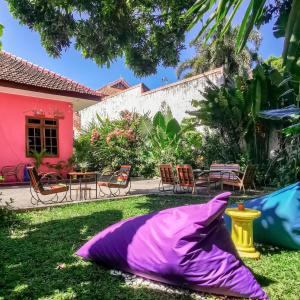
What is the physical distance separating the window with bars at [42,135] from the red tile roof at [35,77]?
1631 millimetres

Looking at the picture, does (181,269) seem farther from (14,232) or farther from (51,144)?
(51,144)

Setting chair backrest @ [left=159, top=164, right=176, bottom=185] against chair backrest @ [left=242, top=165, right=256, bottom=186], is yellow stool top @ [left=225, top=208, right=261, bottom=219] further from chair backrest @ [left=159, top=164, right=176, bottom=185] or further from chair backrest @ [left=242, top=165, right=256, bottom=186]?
chair backrest @ [left=159, top=164, right=176, bottom=185]

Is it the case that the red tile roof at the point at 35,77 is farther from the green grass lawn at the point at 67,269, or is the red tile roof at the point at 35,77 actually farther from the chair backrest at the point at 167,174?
the green grass lawn at the point at 67,269

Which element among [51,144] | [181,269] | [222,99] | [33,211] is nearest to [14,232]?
[33,211]

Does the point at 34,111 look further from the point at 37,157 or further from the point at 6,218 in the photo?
the point at 6,218

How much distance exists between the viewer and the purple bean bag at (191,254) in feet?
10.4

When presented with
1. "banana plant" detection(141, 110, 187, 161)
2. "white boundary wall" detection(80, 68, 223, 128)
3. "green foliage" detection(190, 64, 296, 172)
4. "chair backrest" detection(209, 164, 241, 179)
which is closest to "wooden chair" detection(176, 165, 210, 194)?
"chair backrest" detection(209, 164, 241, 179)

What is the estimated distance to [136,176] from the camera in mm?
16016

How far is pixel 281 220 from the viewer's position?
14.8ft

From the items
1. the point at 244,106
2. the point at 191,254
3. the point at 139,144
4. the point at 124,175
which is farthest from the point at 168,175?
the point at 191,254

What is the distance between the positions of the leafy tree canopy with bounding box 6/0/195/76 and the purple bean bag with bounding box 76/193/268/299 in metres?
6.90

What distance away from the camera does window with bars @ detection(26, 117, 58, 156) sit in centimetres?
1381

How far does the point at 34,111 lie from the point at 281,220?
11.7m

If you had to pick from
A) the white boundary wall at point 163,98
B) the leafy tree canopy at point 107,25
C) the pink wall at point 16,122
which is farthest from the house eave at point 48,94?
the white boundary wall at point 163,98
